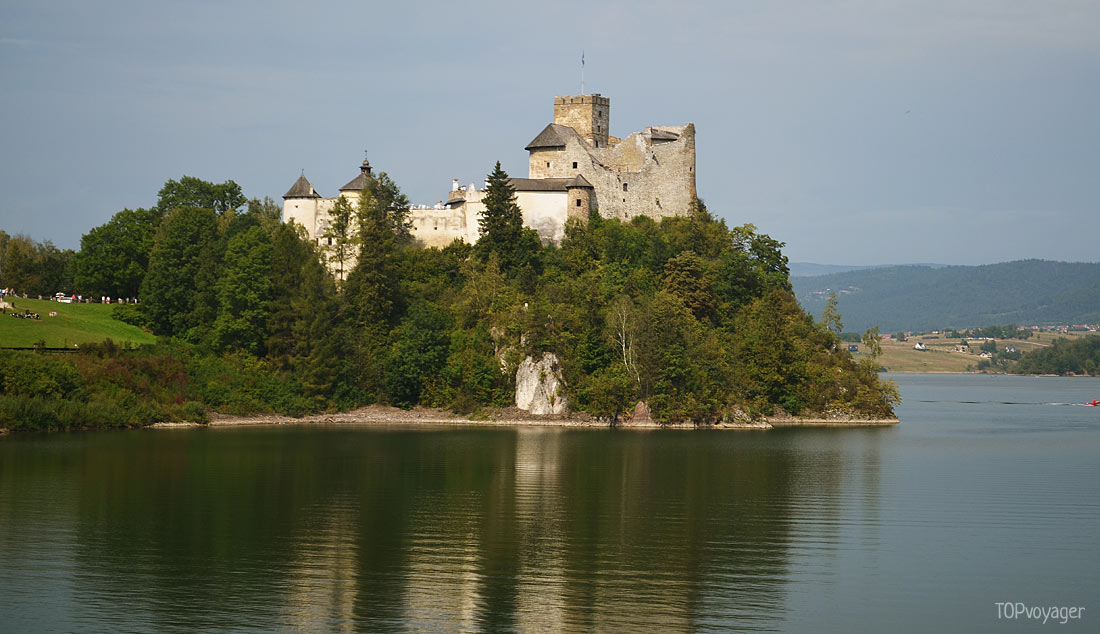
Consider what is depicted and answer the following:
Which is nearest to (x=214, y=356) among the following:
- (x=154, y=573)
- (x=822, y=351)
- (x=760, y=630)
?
(x=822, y=351)

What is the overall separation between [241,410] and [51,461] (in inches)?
662

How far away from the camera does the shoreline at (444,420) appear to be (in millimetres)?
57094

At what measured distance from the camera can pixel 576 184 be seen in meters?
63.6

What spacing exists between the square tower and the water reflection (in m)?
25.0

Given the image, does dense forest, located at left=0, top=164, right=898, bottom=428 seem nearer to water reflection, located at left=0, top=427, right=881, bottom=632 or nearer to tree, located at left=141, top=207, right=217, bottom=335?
→ tree, located at left=141, top=207, right=217, bottom=335

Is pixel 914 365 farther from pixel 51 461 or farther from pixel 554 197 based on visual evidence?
pixel 51 461

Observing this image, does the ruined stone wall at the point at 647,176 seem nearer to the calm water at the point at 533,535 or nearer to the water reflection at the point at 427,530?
the calm water at the point at 533,535

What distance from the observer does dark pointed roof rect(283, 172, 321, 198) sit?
219ft


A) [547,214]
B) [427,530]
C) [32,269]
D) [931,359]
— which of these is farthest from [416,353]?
[931,359]

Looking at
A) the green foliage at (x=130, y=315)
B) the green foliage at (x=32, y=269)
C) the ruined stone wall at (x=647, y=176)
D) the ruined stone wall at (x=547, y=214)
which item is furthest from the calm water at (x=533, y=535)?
the green foliage at (x=32, y=269)

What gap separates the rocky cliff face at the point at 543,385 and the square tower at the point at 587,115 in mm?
15366

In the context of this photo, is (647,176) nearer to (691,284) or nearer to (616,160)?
(616,160)

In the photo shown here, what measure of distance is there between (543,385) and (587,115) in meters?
17.9

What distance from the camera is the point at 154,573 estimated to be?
24.4 m
